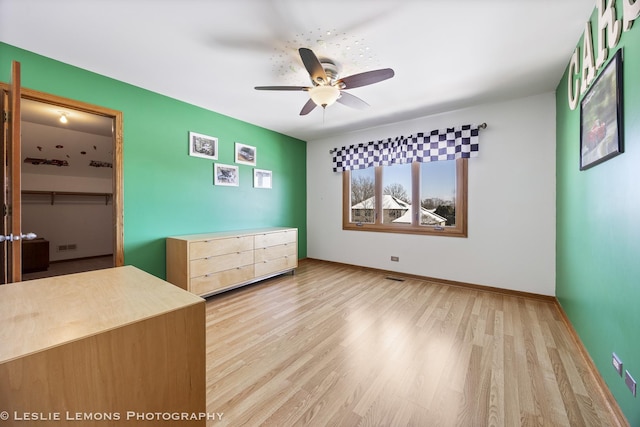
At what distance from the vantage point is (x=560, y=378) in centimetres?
165

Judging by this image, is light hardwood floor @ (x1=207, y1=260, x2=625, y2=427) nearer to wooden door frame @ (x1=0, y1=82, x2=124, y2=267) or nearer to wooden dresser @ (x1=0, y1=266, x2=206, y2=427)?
wooden dresser @ (x1=0, y1=266, x2=206, y2=427)

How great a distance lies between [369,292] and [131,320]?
112 inches

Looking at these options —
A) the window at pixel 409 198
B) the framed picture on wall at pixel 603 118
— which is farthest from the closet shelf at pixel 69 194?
the framed picture on wall at pixel 603 118

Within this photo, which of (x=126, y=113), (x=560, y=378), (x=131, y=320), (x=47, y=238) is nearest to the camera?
(x=131, y=320)

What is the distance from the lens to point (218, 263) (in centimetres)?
306

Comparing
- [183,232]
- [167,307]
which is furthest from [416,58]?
[183,232]

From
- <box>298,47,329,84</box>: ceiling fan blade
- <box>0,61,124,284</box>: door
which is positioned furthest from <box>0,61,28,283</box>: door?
<box>298,47,329,84</box>: ceiling fan blade

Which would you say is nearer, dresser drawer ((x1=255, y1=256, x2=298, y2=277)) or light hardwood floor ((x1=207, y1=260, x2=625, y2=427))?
light hardwood floor ((x1=207, y1=260, x2=625, y2=427))

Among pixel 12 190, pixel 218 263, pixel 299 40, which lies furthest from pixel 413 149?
pixel 12 190

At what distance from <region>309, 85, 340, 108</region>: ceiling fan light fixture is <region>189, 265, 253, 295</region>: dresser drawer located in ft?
7.50

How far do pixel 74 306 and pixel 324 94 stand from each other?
2.19 meters

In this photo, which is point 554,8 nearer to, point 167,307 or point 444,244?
point 444,244

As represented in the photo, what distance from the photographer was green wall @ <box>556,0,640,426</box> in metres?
1.22

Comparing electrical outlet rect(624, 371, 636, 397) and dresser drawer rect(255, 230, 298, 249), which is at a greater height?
dresser drawer rect(255, 230, 298, 249)
